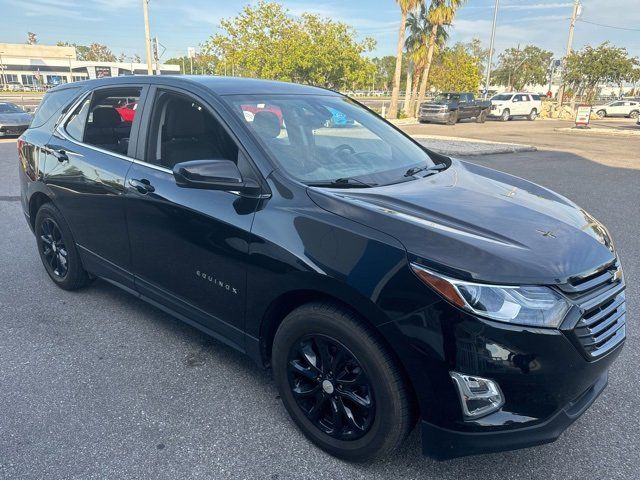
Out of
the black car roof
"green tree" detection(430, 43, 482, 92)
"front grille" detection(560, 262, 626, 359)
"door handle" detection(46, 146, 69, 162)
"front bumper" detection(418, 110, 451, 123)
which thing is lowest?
"front bumper" detection(418, 110, 451, 123)

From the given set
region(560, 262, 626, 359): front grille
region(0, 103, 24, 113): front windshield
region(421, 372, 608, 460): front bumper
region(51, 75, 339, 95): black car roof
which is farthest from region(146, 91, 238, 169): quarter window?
region(0, 103, 24, 113): front windshield

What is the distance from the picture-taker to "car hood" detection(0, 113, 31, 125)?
1623 centimetres

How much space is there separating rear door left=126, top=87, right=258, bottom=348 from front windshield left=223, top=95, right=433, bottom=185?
21 centimetres

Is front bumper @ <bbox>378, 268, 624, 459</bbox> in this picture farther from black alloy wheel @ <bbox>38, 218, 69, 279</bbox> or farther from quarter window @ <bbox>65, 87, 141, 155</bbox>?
black alloy wheel @ <bbox>38, 218, 69, 279</bbox>

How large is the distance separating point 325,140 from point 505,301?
162 cm

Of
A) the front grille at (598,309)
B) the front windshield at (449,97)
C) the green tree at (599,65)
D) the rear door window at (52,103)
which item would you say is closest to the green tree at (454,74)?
the green tree at (599,65)

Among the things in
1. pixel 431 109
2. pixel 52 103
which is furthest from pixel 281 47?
pixel 52 103

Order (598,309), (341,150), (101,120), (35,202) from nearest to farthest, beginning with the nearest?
(598,309)
(341,150)
(101,120)
(35,202)

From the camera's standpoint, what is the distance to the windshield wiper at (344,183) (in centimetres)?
250

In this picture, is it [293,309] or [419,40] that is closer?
[293,309]

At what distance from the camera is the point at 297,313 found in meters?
2.31

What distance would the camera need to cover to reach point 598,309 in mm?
2041

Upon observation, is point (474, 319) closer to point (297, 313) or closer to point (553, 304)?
point (553, 304)

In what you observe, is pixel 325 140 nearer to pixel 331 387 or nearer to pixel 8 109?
pixel 331 387
